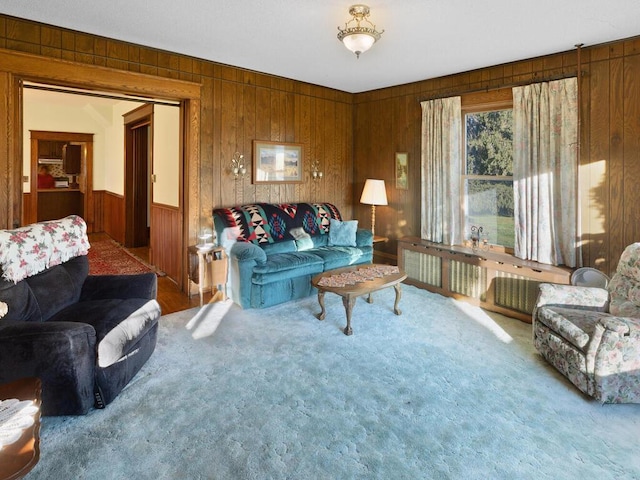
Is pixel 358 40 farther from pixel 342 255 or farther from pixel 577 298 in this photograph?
pixel 577 298

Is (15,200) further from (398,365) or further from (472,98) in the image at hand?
(472,98)

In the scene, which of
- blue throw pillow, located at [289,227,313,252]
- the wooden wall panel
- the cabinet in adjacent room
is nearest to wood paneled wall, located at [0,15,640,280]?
the wooden wall panel

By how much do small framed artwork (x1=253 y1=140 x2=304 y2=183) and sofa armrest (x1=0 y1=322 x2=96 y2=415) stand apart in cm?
326

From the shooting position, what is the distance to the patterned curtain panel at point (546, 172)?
3.98m

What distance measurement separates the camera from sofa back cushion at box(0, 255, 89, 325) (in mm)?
2479

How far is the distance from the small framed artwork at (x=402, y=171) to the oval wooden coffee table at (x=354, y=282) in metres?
1.77

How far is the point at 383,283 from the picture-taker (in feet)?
12.5

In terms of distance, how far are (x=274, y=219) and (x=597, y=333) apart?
3.49 meters

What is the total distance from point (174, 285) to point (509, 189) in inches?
165

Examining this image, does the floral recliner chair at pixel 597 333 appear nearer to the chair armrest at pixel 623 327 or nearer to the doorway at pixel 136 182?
the chair armrest at pixel 623 327

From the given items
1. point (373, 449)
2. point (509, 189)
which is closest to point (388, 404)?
point (373, 449)

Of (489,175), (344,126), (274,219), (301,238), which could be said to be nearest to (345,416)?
(301,238)

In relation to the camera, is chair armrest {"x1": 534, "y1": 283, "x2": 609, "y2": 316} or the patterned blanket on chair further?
chair armrest {"x1": 534, "y1": 283, "x2": 609, "y2": 316}

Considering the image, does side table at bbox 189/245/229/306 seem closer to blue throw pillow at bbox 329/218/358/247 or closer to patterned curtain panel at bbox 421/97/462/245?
blue throw pillow at bbox 329/218/358/247
